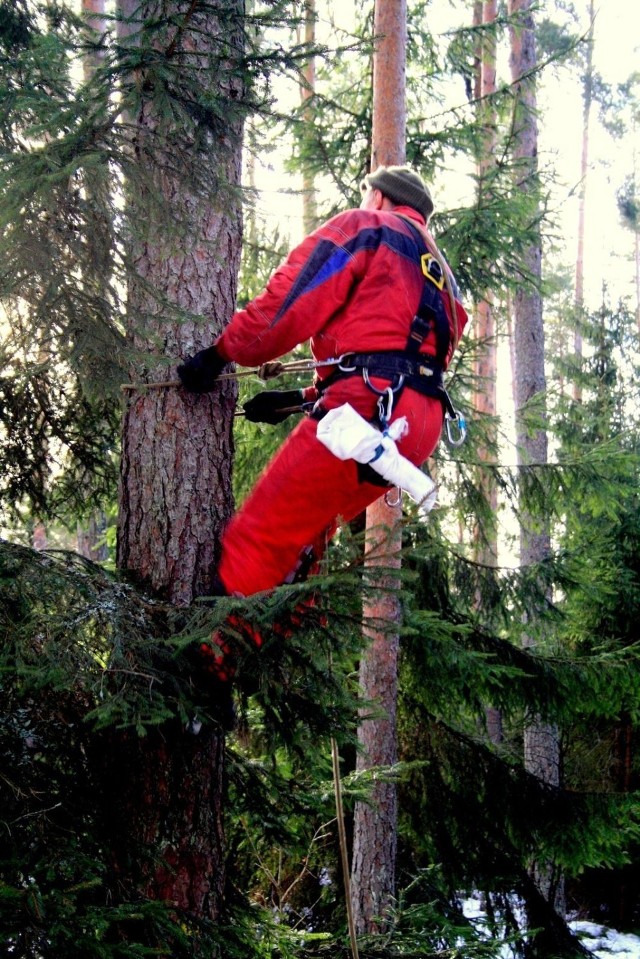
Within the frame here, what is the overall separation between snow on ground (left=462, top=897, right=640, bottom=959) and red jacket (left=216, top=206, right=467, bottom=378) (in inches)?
295

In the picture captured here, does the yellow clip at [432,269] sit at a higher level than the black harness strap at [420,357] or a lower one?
higher

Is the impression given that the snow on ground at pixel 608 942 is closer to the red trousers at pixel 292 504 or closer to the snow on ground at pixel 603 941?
the snow on ground at pixel 603 941

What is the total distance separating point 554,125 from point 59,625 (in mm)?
26630

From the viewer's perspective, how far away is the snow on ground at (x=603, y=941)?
948cm

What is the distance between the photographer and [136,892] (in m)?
2.53

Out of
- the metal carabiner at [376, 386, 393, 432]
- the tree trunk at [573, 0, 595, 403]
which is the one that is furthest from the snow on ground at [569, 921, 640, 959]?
the tree trunk at [573, 0, 595, 403]

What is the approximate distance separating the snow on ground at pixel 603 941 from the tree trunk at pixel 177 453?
6.98 meters

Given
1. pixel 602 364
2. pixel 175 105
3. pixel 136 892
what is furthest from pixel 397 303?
pixel 602 364

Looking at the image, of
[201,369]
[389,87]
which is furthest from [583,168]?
[201,369]

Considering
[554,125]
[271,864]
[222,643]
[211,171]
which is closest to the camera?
[222,643]

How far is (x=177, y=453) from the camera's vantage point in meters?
3.27

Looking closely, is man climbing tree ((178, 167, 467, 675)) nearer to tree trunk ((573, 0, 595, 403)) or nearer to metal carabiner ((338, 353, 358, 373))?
metal carabiner ((338, 353, 358, 373))

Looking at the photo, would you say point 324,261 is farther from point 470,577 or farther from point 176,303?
point 470,577

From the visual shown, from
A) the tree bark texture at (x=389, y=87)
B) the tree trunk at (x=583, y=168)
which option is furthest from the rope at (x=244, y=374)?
the tree trunk at (x=583, y=168)
